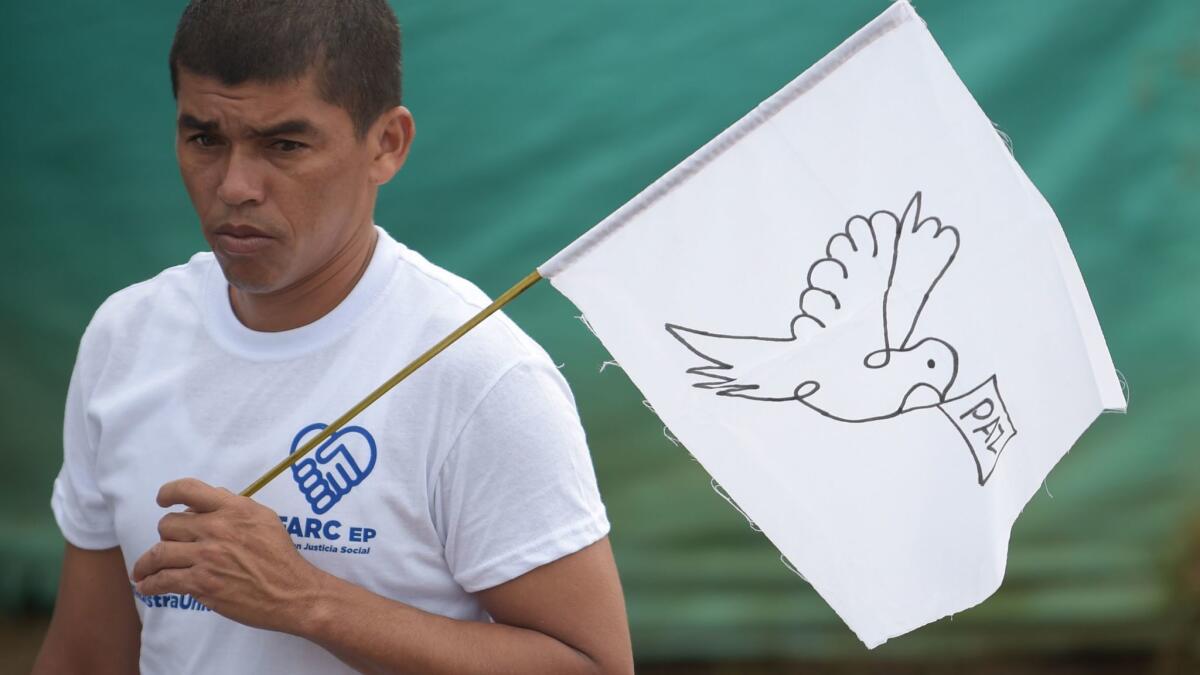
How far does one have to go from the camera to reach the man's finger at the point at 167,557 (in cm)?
141

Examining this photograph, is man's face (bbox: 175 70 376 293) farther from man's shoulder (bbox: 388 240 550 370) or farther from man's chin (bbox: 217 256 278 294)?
man's shoulder (bbox: 388 240 550 370)

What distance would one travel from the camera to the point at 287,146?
1.50m

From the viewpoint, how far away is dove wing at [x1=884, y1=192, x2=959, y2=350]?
1516 millimetres

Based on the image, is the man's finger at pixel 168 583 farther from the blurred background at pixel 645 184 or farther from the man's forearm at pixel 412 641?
the blurred background at pixel 645 184

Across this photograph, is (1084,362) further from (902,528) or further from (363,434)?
(363,434)

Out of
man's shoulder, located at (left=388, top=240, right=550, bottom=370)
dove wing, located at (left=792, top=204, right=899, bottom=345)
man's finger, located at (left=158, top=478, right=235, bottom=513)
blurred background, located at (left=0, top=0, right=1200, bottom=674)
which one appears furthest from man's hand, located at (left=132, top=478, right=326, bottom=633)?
blurred background, located at (left=0, top=0, right=1200, bottom=674)

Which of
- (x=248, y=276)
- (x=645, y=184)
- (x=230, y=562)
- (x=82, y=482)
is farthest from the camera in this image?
(x=645, y=184)

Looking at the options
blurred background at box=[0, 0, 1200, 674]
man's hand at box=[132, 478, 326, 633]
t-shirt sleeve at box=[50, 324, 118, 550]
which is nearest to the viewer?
man's hand at box=[132, 478, 326, 633]

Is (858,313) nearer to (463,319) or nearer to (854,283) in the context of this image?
(854,283)

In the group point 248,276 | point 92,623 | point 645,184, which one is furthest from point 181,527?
point 645,184

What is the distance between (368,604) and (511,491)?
0.57 ft

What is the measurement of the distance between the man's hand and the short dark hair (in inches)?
15.9

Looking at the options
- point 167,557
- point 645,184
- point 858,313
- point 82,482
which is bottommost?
point 858,313

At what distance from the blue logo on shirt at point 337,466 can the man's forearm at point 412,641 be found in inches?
3.5
